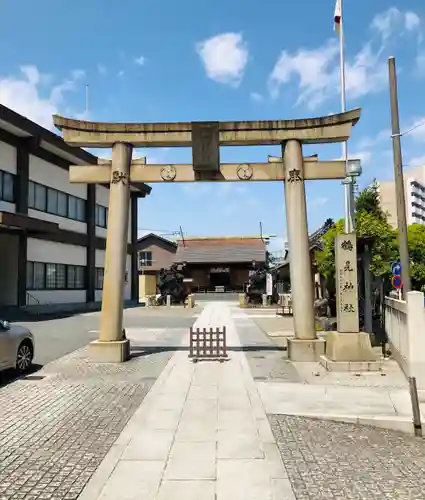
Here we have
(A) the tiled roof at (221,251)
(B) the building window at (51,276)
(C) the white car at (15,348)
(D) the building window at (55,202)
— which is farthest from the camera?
(A) the tiled roof at (221,251)

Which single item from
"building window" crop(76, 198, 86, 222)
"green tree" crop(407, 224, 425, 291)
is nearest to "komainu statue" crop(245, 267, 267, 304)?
"building window" crop(76, 198, 86, 222)

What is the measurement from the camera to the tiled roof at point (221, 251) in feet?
200

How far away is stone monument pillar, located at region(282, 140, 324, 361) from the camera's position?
42.1 feet

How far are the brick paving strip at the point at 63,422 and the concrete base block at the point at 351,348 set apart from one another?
430cm

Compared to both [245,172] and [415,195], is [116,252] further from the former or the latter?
[415,195]

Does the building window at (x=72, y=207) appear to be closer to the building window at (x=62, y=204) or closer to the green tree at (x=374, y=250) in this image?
the building window at (x=62, y=204)

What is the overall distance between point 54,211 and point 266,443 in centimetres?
3068

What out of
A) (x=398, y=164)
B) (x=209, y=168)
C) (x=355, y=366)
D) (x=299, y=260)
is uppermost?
(x=209, y=168)

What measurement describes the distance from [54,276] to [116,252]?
2267 centimetres

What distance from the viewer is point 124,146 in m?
13.5

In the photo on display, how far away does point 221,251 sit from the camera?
62.6 m

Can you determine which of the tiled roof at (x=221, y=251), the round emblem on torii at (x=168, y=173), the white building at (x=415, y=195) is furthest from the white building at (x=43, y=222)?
the white building at (x=415, y=195)

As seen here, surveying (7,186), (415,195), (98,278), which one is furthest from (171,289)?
(415,195)

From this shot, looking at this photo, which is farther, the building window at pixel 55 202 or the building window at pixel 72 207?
the building window at pixel 72 207
